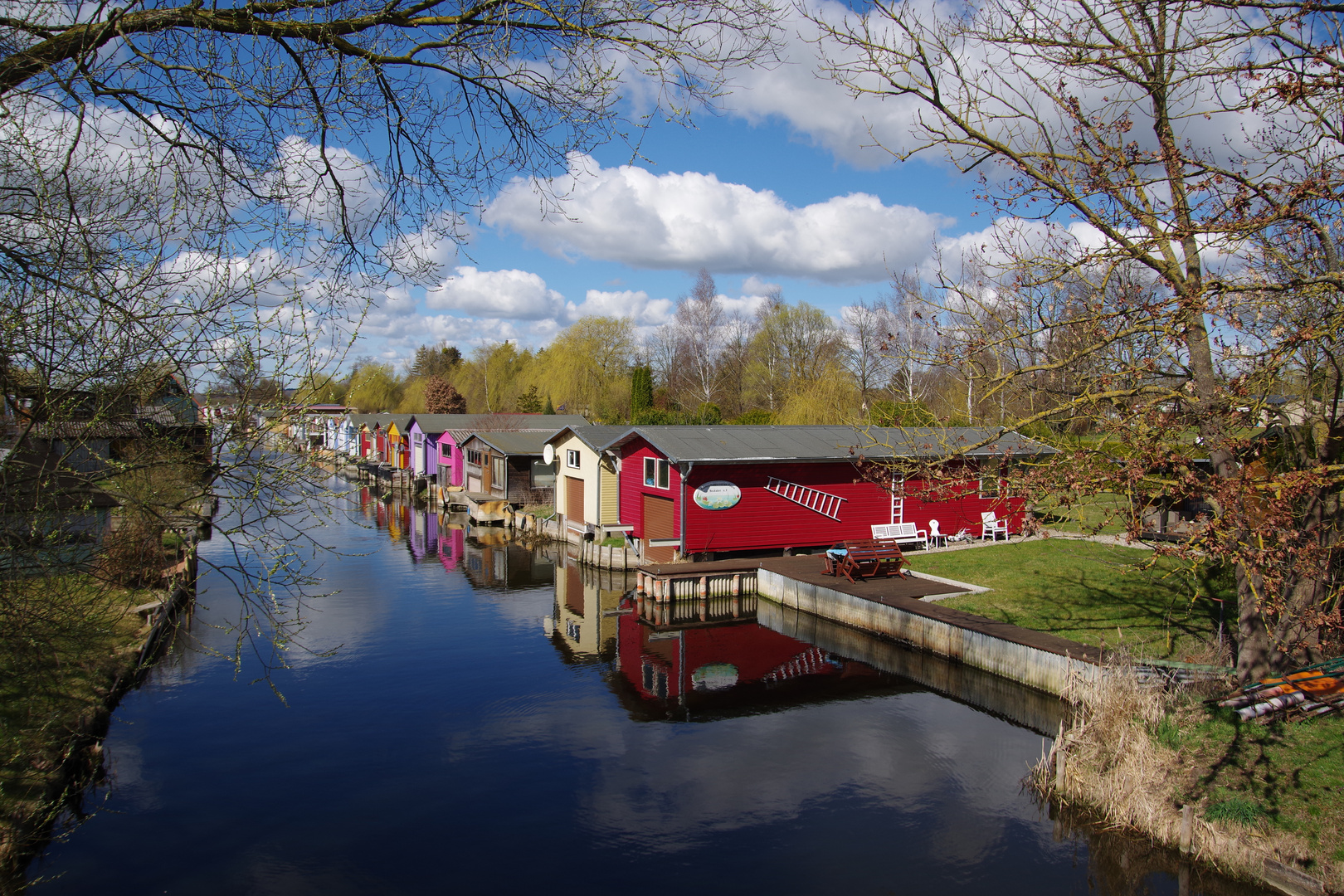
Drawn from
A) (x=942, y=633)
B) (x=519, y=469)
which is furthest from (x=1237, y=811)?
(x=519, y=469)

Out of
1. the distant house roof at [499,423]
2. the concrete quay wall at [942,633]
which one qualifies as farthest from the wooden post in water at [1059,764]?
the distant house roof at [499,423]

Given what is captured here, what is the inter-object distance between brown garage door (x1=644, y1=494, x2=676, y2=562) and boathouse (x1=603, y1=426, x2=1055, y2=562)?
3 cm

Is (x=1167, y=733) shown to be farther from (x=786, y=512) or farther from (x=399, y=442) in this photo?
(x=399, y=442)

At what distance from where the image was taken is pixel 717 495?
24141mm

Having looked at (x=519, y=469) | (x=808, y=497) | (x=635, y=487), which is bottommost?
(x=808, y=497)

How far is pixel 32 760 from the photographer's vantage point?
10.2m

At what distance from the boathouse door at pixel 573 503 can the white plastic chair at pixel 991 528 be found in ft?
44.7

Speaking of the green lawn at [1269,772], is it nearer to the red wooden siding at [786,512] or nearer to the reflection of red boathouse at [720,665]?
the reflection of red boathouse at [720,665]

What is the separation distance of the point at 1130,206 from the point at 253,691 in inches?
608

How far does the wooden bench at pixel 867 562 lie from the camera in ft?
69.4

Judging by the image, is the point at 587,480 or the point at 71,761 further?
the point at 587,480

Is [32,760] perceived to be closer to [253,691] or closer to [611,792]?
[253,691]

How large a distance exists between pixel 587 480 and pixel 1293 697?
76.7 feet

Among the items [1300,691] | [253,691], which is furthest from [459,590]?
[1300,691]
